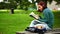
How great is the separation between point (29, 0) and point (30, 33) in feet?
59.5

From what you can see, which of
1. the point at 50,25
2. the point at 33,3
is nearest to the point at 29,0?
the point at 33,3

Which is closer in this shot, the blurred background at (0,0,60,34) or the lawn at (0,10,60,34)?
the lawn at (0,10,60,34)

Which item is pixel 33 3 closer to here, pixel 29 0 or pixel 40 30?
pixel 29 0

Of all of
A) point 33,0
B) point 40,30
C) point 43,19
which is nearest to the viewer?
point 40,30

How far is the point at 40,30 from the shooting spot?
283 inches

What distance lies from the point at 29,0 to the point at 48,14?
17.7 m

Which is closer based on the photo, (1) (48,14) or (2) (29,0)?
(1) (48,14)

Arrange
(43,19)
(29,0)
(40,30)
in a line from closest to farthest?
(40,30), (43,19), (29,0)

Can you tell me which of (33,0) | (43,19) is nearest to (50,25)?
(43,19)

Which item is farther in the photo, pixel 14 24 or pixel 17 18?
pixel 17 18

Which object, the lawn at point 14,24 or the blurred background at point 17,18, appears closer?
the lawn at point 14,24

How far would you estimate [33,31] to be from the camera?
744 cm

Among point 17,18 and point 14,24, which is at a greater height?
point 14,24

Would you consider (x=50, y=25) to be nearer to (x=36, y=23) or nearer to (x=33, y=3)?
(x=36, y=23)
